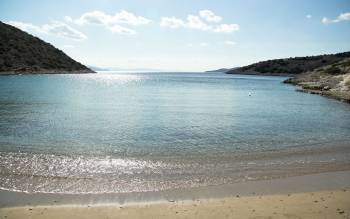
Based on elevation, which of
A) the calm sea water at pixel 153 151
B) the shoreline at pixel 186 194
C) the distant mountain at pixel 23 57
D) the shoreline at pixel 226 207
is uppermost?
the distant mountain at pixel 23 57

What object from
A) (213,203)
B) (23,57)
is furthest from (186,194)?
(23,57)

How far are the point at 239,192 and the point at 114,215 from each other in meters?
5.14

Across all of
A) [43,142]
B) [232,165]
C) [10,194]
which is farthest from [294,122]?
[10,194]

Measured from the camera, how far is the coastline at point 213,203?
11.2m

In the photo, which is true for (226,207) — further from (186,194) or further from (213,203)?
(186,194)

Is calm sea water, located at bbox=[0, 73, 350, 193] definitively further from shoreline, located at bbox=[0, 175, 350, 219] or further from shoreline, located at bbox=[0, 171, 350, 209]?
shoreline, located at bbox=[0, 175, 350, 219]

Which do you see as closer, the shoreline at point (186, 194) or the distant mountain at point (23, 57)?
the shoreline at point (186, 194)

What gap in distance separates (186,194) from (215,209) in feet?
7.38

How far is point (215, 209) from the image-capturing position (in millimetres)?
11688

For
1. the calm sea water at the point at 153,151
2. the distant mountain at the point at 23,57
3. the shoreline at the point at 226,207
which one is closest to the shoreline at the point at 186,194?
the shoreline at the point at 226,207

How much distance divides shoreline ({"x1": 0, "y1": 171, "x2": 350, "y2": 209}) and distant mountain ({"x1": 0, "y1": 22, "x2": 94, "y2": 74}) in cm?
13893

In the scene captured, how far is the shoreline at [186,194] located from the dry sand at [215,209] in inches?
21.9

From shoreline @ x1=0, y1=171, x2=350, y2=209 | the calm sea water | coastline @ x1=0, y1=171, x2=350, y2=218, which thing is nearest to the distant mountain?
the calm sea water

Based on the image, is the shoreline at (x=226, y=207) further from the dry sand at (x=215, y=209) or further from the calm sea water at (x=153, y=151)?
the calm sea water at (x=153, y=151)
